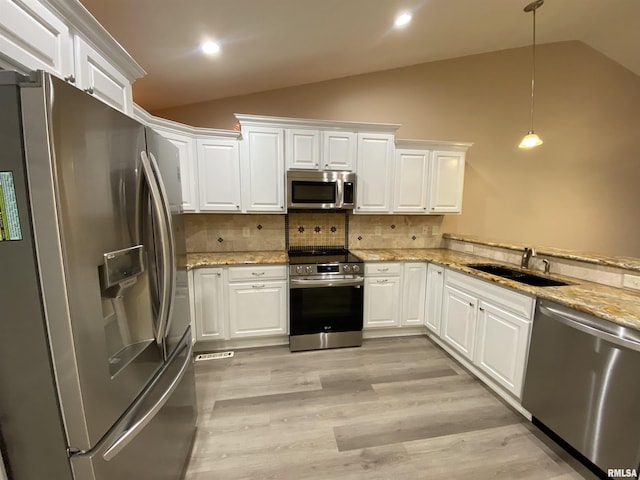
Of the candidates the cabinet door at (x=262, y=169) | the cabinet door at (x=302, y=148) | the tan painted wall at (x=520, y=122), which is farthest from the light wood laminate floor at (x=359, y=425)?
the tan painted wall at (x=520, y=122)

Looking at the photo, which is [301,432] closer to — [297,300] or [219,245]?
[297,300]

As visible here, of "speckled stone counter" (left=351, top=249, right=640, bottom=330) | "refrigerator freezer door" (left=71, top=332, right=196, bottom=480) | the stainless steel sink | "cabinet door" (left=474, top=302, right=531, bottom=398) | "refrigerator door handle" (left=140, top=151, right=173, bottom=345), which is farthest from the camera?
the stainless steel sink

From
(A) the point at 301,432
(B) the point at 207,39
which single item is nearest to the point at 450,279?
(A) the point at 301,432

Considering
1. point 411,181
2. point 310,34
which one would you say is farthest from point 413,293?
point 310,34

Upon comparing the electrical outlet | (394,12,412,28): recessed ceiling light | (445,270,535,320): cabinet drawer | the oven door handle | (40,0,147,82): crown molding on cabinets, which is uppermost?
(394,12,412,28): recessed ceiling light

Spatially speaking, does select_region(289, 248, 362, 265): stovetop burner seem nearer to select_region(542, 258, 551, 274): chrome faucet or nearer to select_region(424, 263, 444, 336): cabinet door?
select_region(424, 263, 444, 336): cabinet door

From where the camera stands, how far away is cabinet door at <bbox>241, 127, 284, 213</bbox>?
9.02 feet

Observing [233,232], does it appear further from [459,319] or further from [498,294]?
[498,294]

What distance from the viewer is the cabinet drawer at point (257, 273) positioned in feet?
8.64

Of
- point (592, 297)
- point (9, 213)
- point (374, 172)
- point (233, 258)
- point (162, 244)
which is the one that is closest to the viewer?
point (9, 213)

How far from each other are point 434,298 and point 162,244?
8.72ft

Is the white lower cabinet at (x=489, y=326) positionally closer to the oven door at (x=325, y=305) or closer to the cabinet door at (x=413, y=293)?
the cabinet door at (x=413, y=293)

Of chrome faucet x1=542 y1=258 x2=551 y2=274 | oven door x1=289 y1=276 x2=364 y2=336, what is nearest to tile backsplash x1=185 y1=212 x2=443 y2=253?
oven door x1=289 y1=276 x2=364 y2=336

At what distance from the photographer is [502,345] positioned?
78.4 inches
